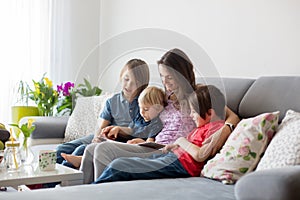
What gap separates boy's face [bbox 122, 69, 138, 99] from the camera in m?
2.17

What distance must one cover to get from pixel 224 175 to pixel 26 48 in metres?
2.45

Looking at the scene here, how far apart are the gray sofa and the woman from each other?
14 centimetres

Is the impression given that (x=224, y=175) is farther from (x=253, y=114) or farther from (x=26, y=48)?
(x=26, y=48)

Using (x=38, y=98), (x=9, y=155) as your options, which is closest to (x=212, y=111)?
(x=9, y=155)

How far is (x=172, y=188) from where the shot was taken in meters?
1.86

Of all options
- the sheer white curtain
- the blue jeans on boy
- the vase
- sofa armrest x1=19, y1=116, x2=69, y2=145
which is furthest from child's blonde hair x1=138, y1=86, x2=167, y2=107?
the sheer white curtain

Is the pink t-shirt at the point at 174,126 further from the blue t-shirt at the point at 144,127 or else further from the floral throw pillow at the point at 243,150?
the floral throw pillow at the point at 243,150

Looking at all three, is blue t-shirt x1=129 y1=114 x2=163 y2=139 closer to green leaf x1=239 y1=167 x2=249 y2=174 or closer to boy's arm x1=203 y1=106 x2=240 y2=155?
boy's arm x1=203 y1=106 x2=240 y2=155

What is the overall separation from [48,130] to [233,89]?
49.8 inches

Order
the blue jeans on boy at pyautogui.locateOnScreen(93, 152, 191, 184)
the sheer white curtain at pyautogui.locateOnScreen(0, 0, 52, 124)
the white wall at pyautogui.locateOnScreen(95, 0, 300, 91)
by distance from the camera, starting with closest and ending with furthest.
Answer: the blue jeans on boy at pyautogui.locateOnScreen(93, 152, 191, 184) → the white wall at pyautogui.locateOnScreen(95, 0, 300, 91) → the sheer white curtain at pyautogui.locateOnScreen(0, 0, 52, 124)

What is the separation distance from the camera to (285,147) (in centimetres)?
185

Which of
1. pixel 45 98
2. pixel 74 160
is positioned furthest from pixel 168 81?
pixel 45 98

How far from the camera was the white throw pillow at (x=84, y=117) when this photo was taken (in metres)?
2.88

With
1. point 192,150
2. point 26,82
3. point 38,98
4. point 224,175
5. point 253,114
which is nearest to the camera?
point 224,175
